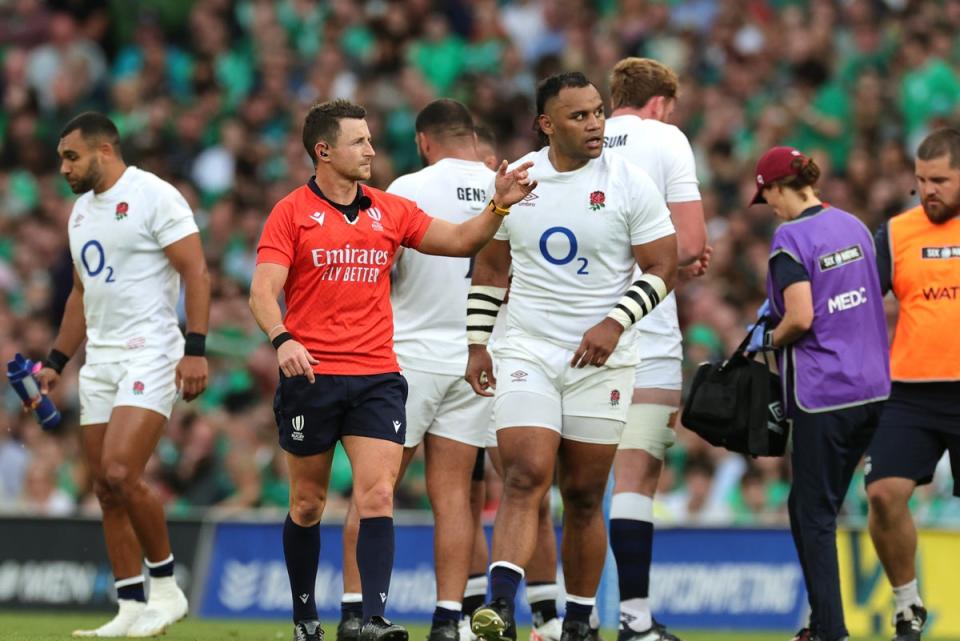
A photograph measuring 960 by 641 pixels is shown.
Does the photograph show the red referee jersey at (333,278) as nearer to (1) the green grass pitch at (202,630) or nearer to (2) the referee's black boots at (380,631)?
(2) the referee's black boots at (380,631)

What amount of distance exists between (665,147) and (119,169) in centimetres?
338

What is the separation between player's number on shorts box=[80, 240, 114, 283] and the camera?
1061 cm

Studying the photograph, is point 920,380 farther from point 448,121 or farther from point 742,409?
point 448,121

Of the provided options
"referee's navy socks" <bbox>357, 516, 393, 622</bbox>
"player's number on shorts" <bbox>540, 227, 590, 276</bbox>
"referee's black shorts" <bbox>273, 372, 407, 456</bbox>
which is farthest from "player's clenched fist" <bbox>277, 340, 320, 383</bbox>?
"player's number on shorts" <bbox>540, 227, 590, 276</bbox>

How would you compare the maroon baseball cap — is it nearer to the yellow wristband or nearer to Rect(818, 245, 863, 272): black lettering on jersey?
Rect(818, 245, 863, 272): black lettering on jersey

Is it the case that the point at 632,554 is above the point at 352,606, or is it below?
above

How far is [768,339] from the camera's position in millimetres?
9297

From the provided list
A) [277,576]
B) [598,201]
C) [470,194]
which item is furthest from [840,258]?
[277,576]

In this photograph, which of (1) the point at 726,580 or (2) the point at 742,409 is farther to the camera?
(1) the point at 726,580

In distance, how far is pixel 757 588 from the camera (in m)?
14.2

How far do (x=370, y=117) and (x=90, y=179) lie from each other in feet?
32.5

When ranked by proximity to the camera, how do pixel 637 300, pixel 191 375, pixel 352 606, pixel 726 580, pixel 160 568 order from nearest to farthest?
pixel 637 300, pixel 352 606, pixel 191 375, pixel 160 568, pixel 726 580

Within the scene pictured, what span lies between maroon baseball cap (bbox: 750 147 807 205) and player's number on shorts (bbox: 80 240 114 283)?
3.95m

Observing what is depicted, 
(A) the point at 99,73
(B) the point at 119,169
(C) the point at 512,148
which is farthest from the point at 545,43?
(B) the point at 119,169
